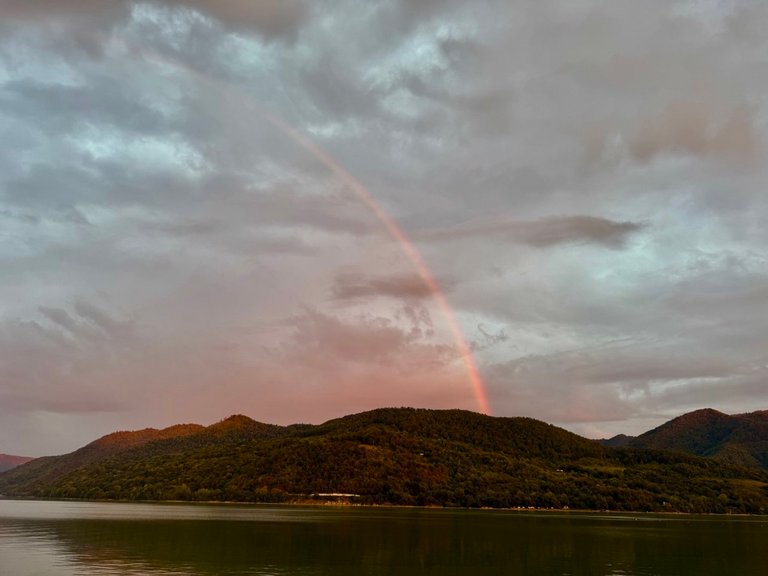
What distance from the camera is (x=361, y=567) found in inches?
3214

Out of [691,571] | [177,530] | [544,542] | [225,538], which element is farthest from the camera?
[177,530]

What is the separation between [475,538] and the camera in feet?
428

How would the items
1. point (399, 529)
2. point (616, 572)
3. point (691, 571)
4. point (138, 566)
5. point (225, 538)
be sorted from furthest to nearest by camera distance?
1. point (399, 529)
2. point (225, 538)
3. point (691, 571)
4. point (616, 572)
5. point (138, 566)

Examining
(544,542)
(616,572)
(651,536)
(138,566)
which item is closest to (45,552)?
(138,566)

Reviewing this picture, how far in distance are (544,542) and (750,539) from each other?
67.7 meters

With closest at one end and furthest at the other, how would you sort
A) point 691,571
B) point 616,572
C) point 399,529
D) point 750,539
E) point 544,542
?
point 616,572, point 691,571, point 544,542, point 399,529, point 750,539

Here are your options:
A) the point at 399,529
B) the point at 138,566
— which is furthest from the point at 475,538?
the point at 138,566

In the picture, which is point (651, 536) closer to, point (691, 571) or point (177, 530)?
point (691, 571)

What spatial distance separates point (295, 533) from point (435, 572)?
6014 cm

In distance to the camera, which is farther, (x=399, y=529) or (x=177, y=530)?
(x=399, y=529)

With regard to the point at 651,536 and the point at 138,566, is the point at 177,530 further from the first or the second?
the point at 651,536

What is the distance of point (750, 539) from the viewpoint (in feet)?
530

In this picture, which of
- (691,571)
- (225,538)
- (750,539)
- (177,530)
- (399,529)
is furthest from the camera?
(750,539)

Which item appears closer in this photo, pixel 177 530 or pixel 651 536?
pixel 177 530
